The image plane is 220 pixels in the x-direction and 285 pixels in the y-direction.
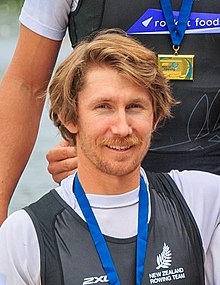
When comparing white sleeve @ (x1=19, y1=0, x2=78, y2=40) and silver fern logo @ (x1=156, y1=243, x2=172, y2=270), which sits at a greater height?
white sleeve @ (x1=19, y1=0, x2=78, y2=40)

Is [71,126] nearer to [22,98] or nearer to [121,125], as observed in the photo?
[121,125]

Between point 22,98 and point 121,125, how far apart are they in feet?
2.03

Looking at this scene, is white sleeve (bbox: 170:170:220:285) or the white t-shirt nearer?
the white t-shirt

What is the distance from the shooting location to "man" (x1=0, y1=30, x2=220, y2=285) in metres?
2.03

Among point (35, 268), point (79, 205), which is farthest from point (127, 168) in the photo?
point (35, 268)

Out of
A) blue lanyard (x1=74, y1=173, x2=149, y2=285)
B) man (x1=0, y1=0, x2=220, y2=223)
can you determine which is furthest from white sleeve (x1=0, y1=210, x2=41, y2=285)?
man (x1=0, y1=0, x2=220, y2=223)

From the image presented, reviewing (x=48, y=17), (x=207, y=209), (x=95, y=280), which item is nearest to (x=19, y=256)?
(x=95, y=280)

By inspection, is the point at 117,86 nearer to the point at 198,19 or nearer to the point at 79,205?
the point at 79,205

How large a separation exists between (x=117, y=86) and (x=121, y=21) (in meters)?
0.48

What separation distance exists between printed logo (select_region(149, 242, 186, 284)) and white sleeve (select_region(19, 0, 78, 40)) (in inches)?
27.8

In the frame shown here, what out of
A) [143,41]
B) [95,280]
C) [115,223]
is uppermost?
[143,41]

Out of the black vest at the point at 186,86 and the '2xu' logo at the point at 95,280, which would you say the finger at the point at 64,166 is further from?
the '2xu' logo at the point at 95,280

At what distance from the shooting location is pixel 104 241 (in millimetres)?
2053

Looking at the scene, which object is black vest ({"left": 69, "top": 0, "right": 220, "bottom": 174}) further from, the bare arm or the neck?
the neck
